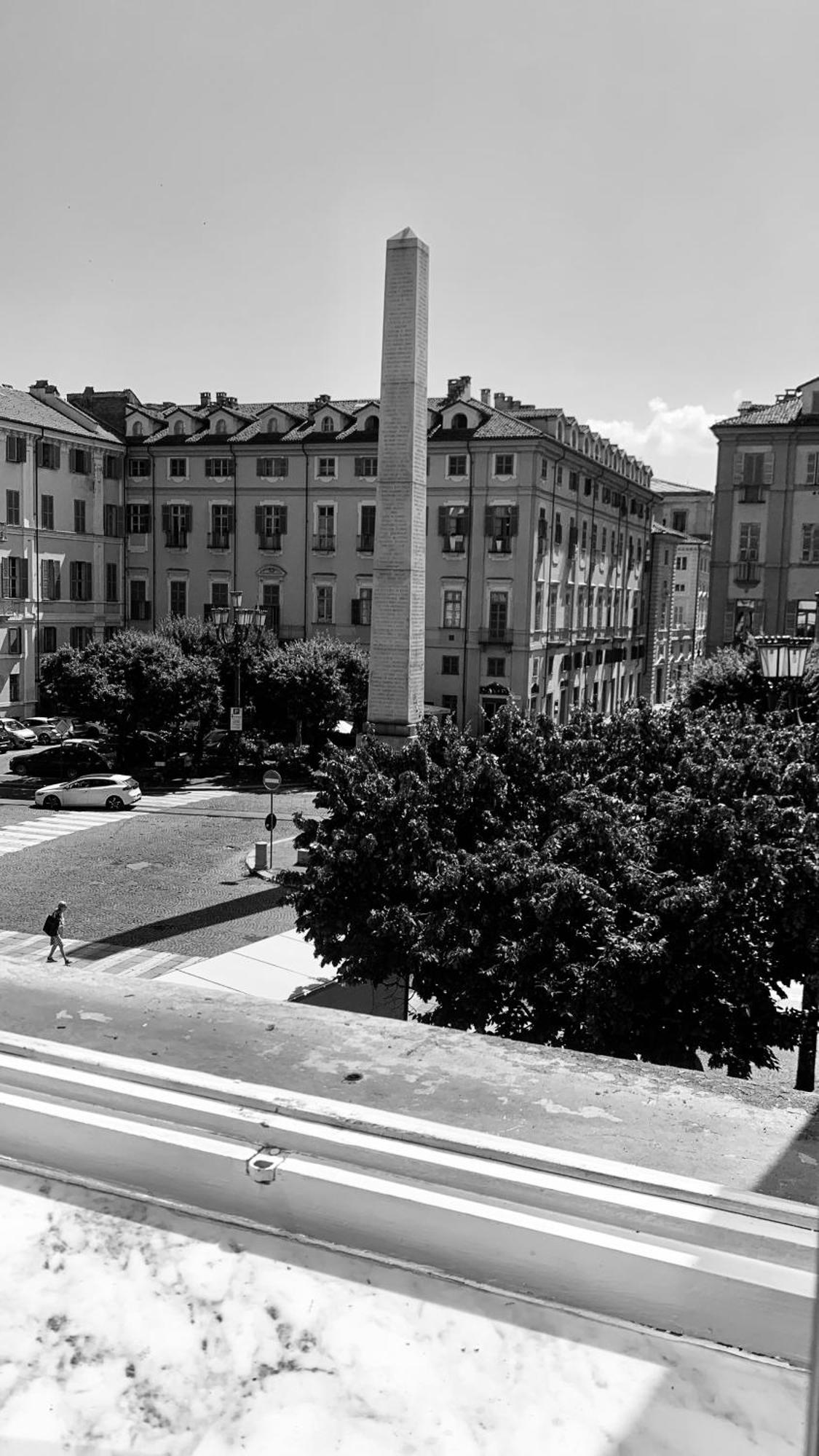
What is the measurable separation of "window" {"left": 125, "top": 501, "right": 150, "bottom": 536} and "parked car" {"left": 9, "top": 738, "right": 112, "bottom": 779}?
1564 cm

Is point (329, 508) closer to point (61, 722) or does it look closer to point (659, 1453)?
point (61, 722)

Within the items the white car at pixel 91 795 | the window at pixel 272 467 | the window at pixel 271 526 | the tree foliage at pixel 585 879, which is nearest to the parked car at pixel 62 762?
the white car at pixel 91 795

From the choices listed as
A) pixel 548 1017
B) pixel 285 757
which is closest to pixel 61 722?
pixel 285 757

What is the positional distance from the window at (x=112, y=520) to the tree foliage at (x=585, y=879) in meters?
36.0

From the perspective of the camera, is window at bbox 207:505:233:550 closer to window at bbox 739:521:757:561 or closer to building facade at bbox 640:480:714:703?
window at bbox 739:521:757:561

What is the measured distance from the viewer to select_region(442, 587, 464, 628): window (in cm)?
4369

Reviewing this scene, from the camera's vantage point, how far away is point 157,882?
2291 centimetres

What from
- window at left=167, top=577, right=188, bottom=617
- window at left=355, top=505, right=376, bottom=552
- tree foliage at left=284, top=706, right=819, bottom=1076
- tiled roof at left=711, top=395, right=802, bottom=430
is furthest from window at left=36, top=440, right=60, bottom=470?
tree foliage at left=284, top=706, right=819, bottom=1076

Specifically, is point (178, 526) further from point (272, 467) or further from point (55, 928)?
point (55, 928)

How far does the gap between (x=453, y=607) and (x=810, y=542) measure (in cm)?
1326

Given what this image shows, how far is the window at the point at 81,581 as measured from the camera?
45.6 metres

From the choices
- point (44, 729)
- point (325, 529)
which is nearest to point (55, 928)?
point (44, 729)

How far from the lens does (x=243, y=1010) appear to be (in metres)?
3.41

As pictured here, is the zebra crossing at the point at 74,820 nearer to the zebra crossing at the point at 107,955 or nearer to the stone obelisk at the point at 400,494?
Result: the zebra crossing at the point at 107,955
